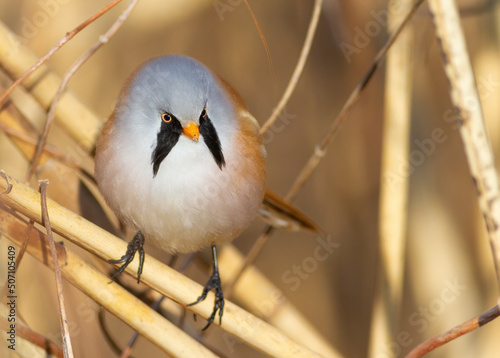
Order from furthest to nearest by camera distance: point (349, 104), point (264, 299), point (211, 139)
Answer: point (264, 299) < point (349, 104) < point (211, 139)

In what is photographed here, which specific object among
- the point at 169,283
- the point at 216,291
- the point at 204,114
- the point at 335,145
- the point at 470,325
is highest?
the point at 335,145

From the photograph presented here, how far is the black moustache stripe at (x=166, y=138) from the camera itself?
1.33 meters

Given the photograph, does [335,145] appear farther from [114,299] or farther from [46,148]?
[114,299]

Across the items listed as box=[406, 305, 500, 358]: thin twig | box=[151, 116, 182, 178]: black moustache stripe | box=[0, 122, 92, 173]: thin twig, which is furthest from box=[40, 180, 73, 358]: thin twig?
box=[406, 305, 500, 358]: thin twig

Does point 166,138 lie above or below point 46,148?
above

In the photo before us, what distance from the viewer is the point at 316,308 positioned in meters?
2.67

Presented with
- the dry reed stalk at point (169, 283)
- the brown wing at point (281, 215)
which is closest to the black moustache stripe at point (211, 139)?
the dry reed stalk at point (169, 283)

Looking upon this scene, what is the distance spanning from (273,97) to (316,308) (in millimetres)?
981

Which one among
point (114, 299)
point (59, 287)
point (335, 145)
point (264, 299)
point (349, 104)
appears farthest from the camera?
point (335, 145)

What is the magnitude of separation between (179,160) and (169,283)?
0.29m

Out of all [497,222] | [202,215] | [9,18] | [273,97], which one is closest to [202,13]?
[273,97]

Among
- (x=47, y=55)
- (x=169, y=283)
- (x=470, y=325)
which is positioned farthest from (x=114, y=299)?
(x=470, y=325)

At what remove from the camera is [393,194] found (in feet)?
6.17

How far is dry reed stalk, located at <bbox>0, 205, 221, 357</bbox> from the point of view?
1278 mm
